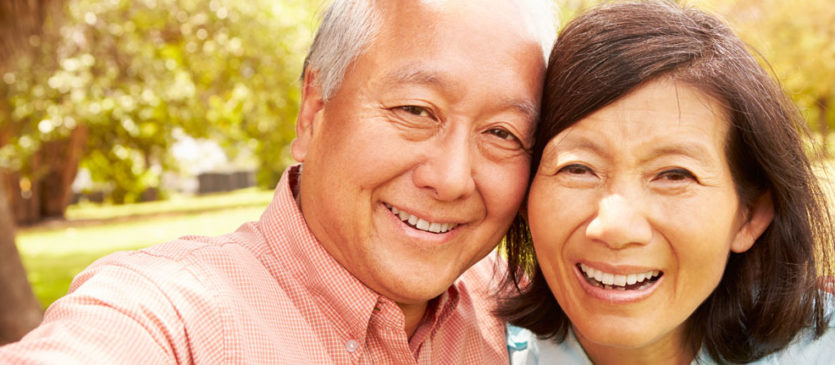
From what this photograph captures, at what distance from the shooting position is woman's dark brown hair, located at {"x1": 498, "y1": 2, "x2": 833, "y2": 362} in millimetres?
2127

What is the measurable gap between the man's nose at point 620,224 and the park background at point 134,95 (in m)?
5.89

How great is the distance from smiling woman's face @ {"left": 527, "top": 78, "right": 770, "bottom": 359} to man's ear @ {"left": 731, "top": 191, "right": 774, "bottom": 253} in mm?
66

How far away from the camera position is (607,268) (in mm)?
2098

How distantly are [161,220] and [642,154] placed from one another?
1984 cm

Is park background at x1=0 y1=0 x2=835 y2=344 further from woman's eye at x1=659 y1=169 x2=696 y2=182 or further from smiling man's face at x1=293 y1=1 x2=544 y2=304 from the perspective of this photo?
woman's eye at x1=659 y1=169 x2=696 y2=182

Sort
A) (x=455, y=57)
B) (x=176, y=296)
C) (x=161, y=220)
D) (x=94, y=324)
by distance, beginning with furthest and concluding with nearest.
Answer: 1. (x=161, y=220)
2. (x=455, y=57)
3. (x=176, y=296)
4. (x=94, y=324)

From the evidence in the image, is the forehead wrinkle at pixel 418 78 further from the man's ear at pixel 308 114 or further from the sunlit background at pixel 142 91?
the sunlit background at pixel 142 91

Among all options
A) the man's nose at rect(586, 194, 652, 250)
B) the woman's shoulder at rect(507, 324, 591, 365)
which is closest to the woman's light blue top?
the woman's shoulder at rect(507, 324, 591, 365)

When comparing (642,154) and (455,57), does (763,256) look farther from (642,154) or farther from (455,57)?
(455,57)

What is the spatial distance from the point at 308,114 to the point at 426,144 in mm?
507

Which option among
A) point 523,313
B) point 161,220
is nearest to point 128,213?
point 161,220

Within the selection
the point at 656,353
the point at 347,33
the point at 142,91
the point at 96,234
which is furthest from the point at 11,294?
the point at 96,234

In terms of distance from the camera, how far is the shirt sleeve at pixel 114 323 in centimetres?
154

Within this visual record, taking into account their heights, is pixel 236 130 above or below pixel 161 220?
above
